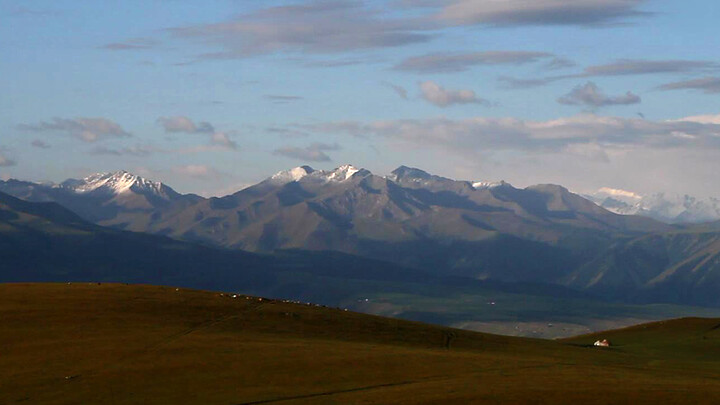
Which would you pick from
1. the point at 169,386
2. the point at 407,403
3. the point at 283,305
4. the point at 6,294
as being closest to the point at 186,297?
the point at 283,305

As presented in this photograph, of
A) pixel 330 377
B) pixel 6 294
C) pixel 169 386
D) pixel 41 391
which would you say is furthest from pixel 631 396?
pixel 6 294

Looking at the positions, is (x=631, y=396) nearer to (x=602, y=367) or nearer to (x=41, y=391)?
(x=602, y=367)

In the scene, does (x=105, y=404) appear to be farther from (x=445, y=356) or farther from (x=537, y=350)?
(x=537, y=350)

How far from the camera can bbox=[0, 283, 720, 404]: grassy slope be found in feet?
316

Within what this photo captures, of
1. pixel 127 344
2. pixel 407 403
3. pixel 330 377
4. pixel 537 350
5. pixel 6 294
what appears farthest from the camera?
pixel 6 294

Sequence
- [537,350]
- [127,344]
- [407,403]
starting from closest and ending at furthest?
[407,403] → [127,344] → [537,350]

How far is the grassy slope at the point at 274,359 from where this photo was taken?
316ft

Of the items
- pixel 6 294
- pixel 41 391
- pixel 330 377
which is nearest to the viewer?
pixel 41 391

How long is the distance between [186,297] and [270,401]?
72522 mm

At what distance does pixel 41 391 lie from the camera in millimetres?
97375

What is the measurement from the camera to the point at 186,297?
534 ft

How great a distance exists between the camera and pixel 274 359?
114m

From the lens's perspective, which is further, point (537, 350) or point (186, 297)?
point (186, 297)

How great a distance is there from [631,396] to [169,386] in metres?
42.2
